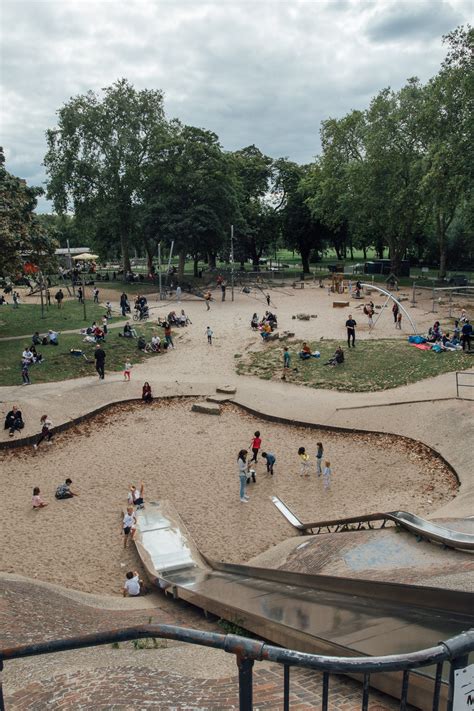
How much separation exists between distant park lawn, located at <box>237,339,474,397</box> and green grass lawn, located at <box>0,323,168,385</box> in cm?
591

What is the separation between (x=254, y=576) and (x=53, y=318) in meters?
30.2

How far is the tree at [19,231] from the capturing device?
93.5 ft

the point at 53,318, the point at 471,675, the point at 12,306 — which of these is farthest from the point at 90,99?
the point at 471,675

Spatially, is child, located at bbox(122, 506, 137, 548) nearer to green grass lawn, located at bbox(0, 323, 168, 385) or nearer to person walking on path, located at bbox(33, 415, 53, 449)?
person walking on path, located at bbox(33, 415, 53, 449)

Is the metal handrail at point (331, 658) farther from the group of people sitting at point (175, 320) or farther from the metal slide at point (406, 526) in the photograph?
the group of people sitting at point (175, 320)

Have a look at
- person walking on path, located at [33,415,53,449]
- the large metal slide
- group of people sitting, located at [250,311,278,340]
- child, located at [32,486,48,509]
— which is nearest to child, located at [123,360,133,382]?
person walking on path, located at [33,415,53,449]

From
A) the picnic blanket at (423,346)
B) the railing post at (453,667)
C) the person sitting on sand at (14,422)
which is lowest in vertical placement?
the person sitting on sand at (14,422)

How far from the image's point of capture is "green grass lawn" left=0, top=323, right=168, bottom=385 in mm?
25000

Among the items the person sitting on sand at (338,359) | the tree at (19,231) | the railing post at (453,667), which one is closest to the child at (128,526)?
the railing post at (453,667)

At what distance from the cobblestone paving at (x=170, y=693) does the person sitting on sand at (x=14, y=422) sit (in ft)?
46.8

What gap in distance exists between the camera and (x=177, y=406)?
22.6 metres

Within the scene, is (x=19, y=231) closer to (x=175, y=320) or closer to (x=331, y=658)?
(x=175, y=320)

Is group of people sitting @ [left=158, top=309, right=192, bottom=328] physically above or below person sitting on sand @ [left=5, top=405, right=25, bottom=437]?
above

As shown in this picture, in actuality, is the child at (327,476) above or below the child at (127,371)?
below
